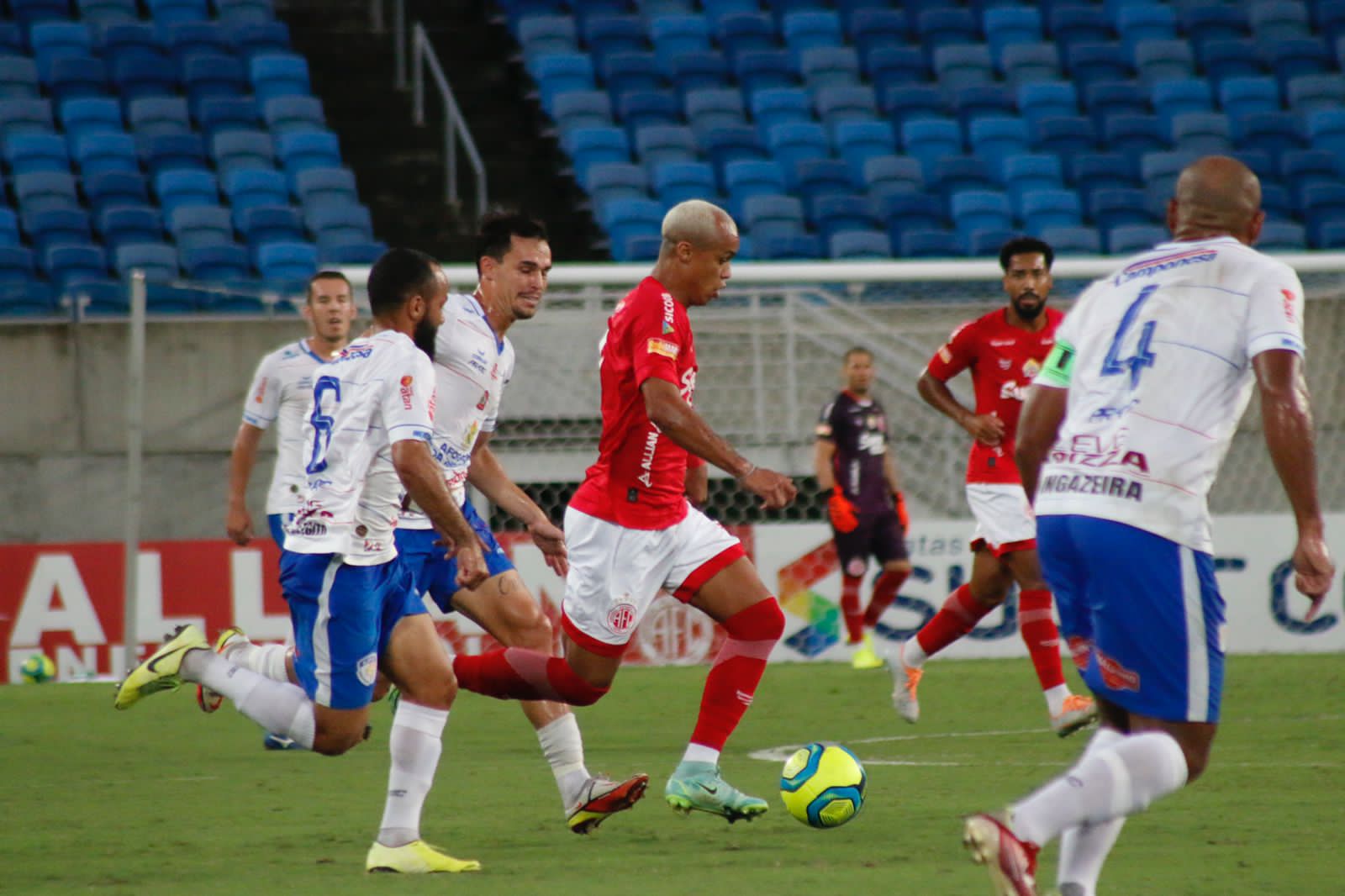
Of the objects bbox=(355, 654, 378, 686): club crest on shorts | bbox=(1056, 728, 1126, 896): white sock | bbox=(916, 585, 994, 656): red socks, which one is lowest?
bbox=(916, 585, 994, 656): red socks

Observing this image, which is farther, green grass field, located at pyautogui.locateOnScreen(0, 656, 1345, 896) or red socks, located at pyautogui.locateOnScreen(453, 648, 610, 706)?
red socks, located at pyautogui.locateOnScreen(453, 648, 610, 706)

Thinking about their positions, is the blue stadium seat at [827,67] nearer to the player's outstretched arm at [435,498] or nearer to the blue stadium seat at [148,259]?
the blue stadium seat at [148,259]

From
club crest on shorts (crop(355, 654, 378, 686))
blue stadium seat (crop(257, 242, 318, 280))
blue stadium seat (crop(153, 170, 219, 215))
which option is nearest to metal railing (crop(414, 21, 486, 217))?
blue stadium seat (crop(257, 242, 318, 280))

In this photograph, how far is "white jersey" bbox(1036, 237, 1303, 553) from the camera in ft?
13.9

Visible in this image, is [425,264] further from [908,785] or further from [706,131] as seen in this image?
[706,131]

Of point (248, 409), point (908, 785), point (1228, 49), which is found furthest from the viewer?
point (1228, 49)

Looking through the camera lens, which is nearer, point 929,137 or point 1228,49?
point 929,137

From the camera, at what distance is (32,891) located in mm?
5219

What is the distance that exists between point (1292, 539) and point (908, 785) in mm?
7315

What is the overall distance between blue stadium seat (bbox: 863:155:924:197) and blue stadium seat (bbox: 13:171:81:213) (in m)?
7.66

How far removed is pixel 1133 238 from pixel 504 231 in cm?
1149

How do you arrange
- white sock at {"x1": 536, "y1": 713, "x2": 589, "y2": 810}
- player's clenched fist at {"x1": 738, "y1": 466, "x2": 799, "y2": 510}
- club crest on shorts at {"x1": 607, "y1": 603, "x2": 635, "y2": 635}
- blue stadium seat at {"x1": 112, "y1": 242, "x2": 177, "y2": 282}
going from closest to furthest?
1. player's clenched fist at {"x1": 738, "y1": 466, "x2": 799, "y2": 510}
2. club crest on shorts at {"x1": 607, "y1": 603, "x2": 635, "y2": 635}
3. white sock at {"x1": 536, "y1": 713, "x2": 589, "y2": 810}
4. blue stadium seat at {"x1": 112, "y1": 242, "x2": 177, "y2": 282}

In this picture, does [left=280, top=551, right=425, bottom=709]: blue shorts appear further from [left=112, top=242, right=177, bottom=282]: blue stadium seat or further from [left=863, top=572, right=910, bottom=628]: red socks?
[left=112, top=242, right=177, bottom=282]: blue stadium seat

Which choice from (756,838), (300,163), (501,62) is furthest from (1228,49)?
(756,838)
